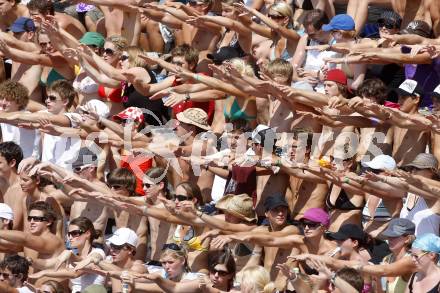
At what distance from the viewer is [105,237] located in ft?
53.2

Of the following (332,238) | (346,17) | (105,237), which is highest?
(346,17)

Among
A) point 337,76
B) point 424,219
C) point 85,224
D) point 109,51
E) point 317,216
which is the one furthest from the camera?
point 109,51

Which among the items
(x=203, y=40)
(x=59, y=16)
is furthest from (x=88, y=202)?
(x=59, y=16)

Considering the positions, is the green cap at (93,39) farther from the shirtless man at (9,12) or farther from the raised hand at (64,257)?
the raised hand at (64,257)

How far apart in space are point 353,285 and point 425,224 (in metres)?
1.65

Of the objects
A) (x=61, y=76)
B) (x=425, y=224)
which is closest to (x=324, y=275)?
(x=425, y=224)

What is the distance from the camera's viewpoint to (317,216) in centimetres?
1452

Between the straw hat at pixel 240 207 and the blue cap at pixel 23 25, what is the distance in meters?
4.32

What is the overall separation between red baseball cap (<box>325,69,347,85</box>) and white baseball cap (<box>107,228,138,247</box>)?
239cm

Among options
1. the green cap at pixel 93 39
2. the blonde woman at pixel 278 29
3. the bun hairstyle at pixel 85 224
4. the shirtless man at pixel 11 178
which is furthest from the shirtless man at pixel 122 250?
the green cap at pixel 93 39

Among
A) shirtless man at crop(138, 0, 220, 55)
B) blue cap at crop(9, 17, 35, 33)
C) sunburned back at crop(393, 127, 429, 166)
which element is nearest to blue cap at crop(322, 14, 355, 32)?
sunburned back at crop(393, 127, 429, 166)

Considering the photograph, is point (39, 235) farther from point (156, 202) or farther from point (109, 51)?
point (109, 51)

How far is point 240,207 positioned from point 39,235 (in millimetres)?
1944

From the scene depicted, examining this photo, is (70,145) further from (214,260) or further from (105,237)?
(214,260)
